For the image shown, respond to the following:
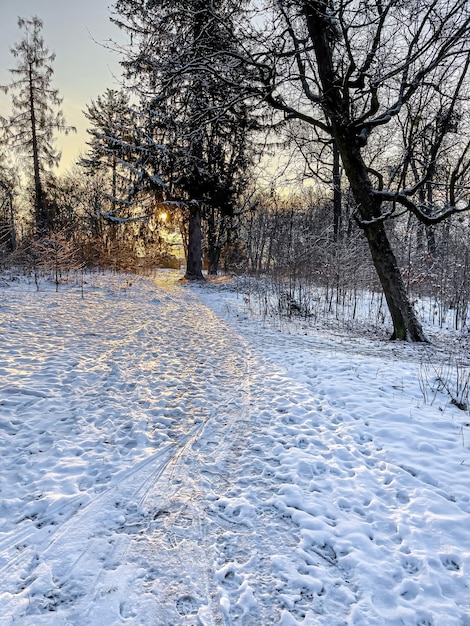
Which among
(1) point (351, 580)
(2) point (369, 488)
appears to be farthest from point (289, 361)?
(1) point (351, 580)

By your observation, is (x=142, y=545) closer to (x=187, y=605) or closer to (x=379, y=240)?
(x=187, y=605)

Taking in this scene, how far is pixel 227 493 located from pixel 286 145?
9.80 m

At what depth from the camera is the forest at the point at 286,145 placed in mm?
7012

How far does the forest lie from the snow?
5091mm

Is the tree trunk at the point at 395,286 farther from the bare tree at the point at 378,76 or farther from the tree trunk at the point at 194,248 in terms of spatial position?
the tree trunk at the point at 194,248

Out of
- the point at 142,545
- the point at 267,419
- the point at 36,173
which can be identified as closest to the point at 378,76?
the point at 267,419

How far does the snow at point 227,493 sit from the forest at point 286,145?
200 inches

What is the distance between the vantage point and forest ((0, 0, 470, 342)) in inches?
276

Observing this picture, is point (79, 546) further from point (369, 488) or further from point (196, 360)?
point (196, 360)

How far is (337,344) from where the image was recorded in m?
7.89

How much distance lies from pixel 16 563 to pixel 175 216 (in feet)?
56.5

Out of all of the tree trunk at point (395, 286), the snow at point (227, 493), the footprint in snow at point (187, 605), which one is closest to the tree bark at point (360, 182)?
the tree trunk at point (395, 286)

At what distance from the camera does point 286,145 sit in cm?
999

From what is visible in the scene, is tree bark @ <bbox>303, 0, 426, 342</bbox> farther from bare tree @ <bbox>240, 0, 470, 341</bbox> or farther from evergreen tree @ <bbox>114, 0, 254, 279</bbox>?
evergreen tree @ <bbox>114, 0, 254, 279</bbox>
